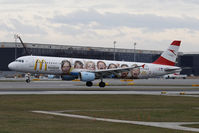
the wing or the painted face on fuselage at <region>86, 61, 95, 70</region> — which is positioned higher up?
the painted face on fuselage at <region>86, 61, 95, 70</region>

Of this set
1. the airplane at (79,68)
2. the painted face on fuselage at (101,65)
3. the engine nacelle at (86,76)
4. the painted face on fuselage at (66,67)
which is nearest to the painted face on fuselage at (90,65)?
the airplane at (79,68)

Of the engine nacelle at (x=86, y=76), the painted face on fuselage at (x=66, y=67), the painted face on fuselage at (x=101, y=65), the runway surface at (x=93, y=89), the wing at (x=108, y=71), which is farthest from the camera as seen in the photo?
the painted face on fuselage at (x=101, y=65)

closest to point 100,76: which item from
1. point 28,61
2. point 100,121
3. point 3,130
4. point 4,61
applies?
point 28,61

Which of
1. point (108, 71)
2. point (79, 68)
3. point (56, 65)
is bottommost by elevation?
point (108, 71)

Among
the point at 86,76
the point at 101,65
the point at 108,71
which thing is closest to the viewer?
the point at 86,76

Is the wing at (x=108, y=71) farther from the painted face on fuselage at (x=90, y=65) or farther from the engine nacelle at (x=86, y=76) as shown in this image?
the engine nacelle at (x=86, y=76)

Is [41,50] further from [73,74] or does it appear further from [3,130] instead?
[3,130]

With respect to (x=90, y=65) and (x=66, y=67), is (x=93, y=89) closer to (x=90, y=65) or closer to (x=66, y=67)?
(x=66, y=67)

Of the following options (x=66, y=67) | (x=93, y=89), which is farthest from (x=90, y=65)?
(x=93, y=89)

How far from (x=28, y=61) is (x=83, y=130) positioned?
4143 centimetres

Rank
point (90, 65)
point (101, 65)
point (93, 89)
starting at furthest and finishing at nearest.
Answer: point (101, 65)
point (90, 65)
point (93, 89)

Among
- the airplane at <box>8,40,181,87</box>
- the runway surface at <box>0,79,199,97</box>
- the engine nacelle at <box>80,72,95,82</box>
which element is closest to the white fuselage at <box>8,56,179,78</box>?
the airplane at <box>8,40,181,87</box>

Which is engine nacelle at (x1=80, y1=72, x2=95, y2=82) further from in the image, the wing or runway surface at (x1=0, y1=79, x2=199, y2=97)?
the wing

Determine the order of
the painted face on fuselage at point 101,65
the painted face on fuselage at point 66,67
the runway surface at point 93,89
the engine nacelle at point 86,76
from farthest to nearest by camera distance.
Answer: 1. the painted face on fuselage at point 101,65
2. the painted face on fuselage at point 66,67
3. the engine nacelle at point 86,76
4. the runway surface at point 93,89
